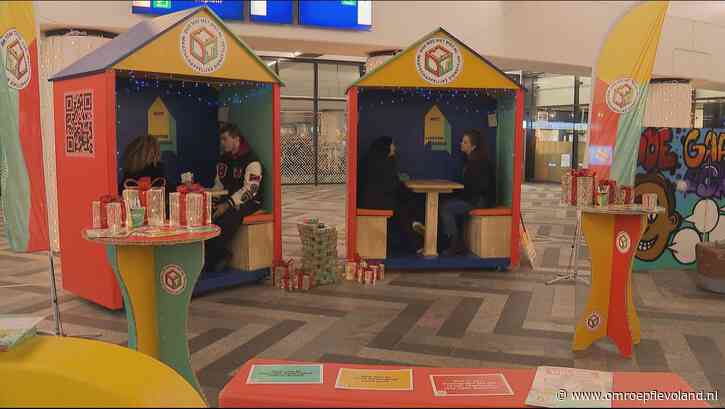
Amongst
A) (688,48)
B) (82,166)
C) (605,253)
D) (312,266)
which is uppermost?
(688,48)

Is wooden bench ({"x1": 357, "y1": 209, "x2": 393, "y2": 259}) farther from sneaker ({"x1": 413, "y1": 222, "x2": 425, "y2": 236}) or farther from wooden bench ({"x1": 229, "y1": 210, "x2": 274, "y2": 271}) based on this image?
A: wooden bench ({"x1": 229, "y1": 210, "x2": 274, "y2": 271})

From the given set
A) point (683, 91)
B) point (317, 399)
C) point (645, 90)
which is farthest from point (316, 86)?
point (317, 399)

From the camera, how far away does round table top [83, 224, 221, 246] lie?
2957 millimetres

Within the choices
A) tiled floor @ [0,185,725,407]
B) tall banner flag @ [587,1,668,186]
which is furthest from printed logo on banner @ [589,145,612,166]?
tiled floor @ [0,185,725,407]

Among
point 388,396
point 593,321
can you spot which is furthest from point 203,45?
point 388,396

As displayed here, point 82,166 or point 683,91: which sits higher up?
point 683,91

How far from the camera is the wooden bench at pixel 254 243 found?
5633 mm

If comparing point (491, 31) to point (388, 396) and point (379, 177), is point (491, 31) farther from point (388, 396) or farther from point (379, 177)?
point (388, 396)

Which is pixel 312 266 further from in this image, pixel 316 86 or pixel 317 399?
pixel 316 86

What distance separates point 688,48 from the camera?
Answer: 37.6 feet

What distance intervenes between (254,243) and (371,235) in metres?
1.19

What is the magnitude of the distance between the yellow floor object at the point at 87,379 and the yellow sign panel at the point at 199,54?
3.29 metres

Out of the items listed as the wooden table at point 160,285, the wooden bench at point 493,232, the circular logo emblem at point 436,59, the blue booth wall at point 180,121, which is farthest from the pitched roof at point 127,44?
the wooden bench at point 493,232

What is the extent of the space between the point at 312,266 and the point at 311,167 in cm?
1049
